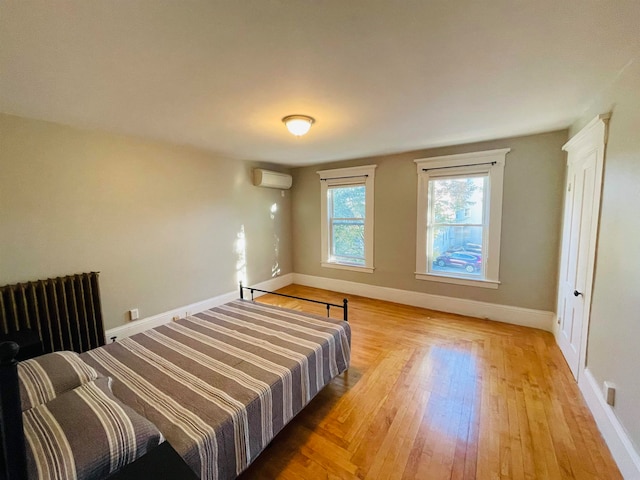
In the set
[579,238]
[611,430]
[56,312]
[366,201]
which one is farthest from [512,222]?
[56,312]

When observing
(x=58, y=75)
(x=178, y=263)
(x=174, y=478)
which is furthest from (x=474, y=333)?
(x=58, y=75)

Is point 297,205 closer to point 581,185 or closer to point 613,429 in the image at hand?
point 581,185

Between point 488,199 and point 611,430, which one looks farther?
point 488,199

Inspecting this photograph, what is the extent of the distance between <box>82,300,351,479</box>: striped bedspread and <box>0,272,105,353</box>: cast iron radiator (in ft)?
3.01

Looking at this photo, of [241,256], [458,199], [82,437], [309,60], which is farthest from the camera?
[241,256]

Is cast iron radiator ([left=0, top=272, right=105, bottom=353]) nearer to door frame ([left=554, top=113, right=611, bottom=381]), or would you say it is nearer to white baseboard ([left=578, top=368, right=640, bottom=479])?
white baseboard ([left=578, top=368, right=640, bottom=479])

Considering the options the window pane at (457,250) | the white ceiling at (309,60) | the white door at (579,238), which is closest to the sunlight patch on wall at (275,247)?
the white ceiling at (309,60)

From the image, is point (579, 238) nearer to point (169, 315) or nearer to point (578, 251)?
point (578, 251)

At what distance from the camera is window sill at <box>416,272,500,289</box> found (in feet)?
12.4

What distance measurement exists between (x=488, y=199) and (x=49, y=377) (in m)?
4.57

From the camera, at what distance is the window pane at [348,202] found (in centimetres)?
490

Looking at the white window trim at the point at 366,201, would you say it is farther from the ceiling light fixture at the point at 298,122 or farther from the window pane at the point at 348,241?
the ceiling light fixture at the point at 298,122

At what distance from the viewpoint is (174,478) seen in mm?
910

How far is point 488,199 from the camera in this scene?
3.70 meters
